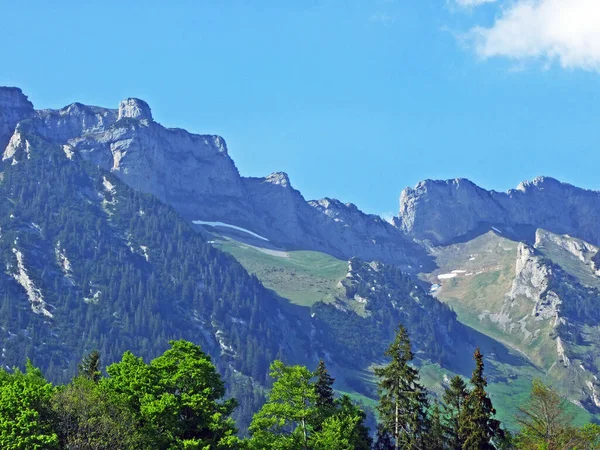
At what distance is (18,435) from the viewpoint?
60.7 meters

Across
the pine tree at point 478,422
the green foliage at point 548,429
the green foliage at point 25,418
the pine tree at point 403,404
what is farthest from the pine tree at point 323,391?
the green foliage at point 25,418

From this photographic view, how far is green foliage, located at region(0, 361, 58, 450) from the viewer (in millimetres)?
60156

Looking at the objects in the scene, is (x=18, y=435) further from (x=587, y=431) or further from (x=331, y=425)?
(x=587, y=431)

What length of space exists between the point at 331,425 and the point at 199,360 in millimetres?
14518

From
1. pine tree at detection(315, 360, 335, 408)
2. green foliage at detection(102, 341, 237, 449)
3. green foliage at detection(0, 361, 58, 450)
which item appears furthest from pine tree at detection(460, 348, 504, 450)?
green foliage at detection(0, 361, 58, 450)

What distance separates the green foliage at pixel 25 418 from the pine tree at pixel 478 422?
40.7 meters

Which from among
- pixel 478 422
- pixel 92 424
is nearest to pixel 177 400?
pixel 92 424

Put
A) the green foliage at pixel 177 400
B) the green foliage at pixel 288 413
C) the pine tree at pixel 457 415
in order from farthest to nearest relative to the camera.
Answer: the pine tree at pixel 457 415 < the green foliage at pixel 288 413 < the green foliage at pixel 177 400

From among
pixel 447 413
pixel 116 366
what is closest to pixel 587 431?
pixel 447 413

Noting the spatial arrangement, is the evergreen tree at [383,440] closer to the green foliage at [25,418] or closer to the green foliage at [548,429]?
the green foliage at [548,429]

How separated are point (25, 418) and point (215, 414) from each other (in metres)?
17.4

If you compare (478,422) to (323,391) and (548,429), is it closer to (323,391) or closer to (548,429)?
(548,429)

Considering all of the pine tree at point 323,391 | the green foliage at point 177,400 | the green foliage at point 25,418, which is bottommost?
the green foliage at point 25,418

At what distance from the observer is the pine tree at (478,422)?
8075 centimetres
